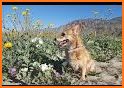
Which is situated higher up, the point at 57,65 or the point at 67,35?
the point at 67,35

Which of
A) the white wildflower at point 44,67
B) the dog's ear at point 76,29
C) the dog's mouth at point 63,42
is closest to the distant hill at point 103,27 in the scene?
the dog's ear at point 76,29

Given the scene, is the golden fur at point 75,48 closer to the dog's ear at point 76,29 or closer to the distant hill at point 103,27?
the dog's ear at point 76,29

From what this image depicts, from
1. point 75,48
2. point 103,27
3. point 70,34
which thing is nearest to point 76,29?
point 70,34

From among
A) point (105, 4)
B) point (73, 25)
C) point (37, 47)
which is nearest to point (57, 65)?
point (37, 47)

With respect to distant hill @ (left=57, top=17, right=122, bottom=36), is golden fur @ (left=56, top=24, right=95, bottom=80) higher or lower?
lower

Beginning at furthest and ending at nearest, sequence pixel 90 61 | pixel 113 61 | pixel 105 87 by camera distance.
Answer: pixel 113 61 < pixel 90 61 < pixel 105 87

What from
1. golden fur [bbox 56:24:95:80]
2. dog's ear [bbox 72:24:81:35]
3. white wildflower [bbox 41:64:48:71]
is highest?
dog's ear [bbox 72:24:81:35]

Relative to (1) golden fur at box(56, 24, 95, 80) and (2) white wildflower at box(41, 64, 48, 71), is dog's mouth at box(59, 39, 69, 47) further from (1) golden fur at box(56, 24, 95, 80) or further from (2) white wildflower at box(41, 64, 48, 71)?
(2) white wildflower at box(41, 64, 48, 71)

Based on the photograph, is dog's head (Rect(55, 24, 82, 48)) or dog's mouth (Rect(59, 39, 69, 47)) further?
dog's mouth (Rect(59, 39, 69, 47))

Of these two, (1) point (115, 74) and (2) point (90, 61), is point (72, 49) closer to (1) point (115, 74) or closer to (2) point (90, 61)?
(2) point (90, 61)

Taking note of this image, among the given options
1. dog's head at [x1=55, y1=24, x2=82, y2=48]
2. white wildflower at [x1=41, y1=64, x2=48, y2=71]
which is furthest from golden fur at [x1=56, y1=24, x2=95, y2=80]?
white wildflower at [x1=41, y1=64, x2=48, y2=71]

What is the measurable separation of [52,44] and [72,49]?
5.32ft

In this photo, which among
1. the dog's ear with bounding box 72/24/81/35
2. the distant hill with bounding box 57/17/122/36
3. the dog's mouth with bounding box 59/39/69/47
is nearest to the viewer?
the dog's ear with bounding box 72/24/81/35

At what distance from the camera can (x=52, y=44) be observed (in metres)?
8.84
